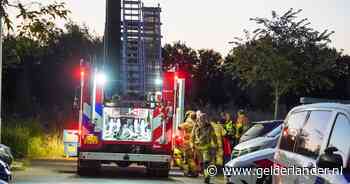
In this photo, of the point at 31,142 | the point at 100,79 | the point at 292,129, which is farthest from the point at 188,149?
the point at 292,129

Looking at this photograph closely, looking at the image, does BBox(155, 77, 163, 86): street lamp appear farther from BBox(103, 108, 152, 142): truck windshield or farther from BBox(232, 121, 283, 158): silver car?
BBox(232, 121, 283, 158): silver car

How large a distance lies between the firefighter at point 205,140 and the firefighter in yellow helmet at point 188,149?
0.87 meters

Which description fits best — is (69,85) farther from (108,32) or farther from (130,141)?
(130,141)

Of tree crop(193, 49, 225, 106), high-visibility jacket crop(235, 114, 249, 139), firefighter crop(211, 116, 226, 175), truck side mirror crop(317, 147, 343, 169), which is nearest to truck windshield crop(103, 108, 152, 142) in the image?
firefighter crop(211, 116, 226, 175)

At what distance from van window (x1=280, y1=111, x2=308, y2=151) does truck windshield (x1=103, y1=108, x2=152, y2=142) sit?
923cm

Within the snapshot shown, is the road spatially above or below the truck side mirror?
below

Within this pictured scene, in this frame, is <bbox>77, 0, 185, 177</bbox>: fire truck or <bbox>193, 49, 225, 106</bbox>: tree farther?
<bbox>193, 49, 225, 106</bbox>: tree

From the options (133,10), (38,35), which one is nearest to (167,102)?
(38,35)

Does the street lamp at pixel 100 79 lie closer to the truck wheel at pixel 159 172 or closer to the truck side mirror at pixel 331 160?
the truck wheel at pixel 159 172

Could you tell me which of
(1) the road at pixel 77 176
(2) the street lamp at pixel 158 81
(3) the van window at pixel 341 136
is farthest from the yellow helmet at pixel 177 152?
(3) the van window at pixel 341 136

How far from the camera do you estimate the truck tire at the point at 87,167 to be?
1753cm

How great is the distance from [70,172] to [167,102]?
2.81 meters

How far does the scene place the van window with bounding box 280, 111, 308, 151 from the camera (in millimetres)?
7859

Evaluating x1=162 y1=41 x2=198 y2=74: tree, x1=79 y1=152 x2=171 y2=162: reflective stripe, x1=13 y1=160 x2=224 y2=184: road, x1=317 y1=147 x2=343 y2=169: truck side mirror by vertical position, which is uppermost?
x1=162 y1=41 x2=198 y2=74: tree
